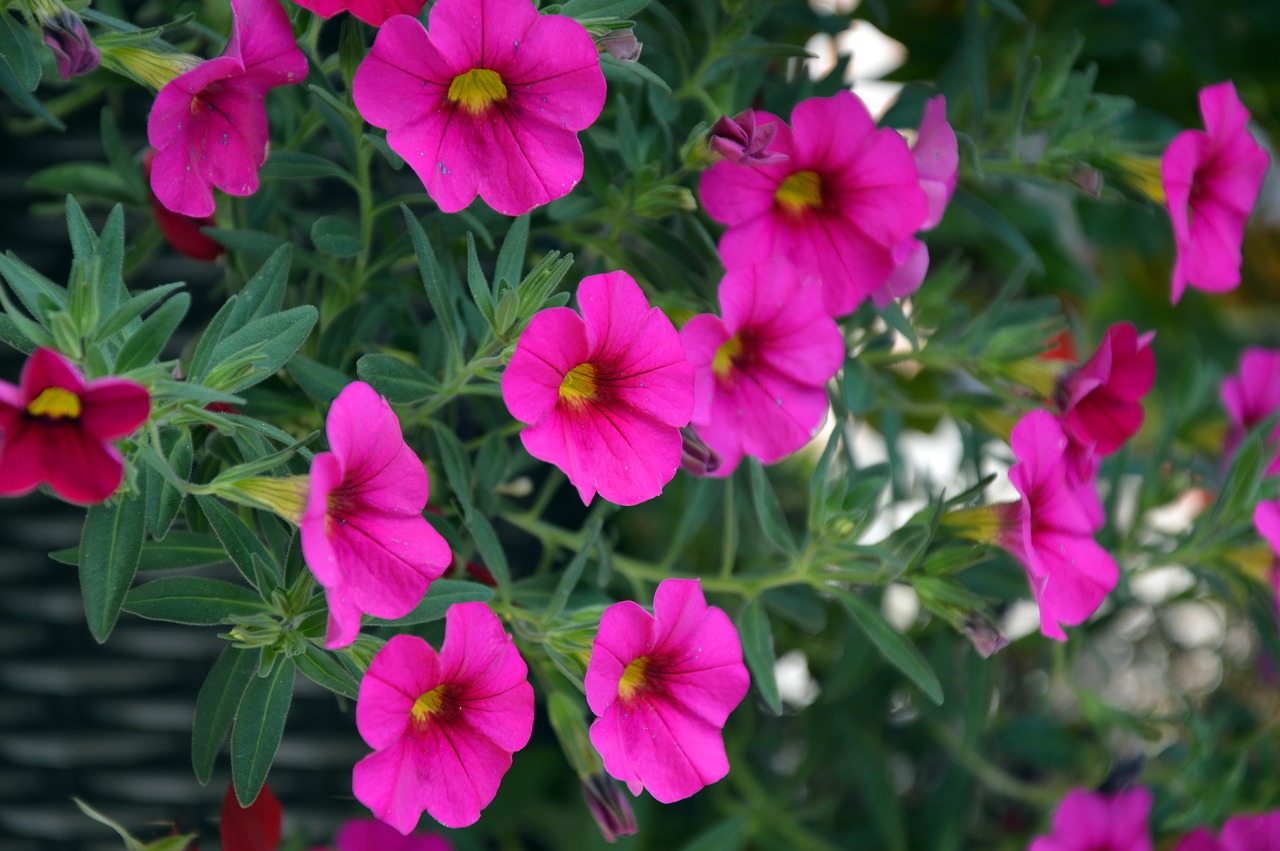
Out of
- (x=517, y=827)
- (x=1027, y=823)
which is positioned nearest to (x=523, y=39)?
(x=517, y=827)

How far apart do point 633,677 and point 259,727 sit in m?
0.16

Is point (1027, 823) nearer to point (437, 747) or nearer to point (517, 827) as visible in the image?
point (517, 827)

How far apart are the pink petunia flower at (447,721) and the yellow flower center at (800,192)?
25 cm

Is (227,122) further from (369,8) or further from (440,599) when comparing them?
(440,599)

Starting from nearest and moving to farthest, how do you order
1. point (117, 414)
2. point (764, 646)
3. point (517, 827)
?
1. point (117, 414)
2. point (764, 646)
3. point (517, 827)

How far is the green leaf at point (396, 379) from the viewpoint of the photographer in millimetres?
471

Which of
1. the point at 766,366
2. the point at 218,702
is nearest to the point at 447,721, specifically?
the point at 218,702

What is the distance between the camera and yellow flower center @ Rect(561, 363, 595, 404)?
47 centimetres

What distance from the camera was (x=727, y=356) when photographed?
552mm

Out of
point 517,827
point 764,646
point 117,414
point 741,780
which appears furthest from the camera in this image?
point 517,827

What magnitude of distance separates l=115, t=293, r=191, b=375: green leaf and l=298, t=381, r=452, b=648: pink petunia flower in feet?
0.26

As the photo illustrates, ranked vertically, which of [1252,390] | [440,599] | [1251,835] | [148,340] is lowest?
[1251,835]

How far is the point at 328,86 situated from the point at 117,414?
220 mm

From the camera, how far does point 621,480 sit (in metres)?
0.46
